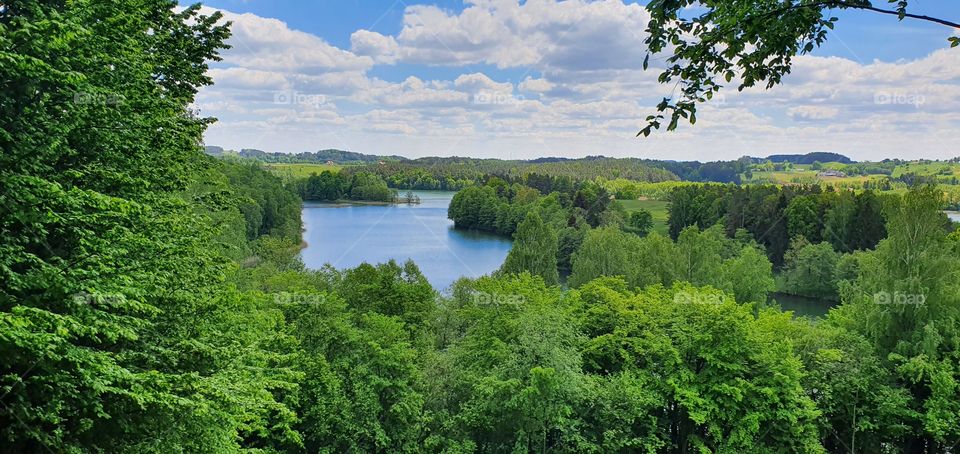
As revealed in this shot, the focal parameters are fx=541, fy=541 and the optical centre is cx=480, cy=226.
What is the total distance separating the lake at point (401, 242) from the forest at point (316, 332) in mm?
19631

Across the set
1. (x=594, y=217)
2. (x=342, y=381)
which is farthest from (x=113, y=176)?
(x=594, y=217)

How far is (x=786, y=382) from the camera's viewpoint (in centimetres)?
1456

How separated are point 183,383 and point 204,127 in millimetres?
6071

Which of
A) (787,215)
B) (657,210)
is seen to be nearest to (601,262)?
(787,215)

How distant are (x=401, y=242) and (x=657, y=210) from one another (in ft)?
160

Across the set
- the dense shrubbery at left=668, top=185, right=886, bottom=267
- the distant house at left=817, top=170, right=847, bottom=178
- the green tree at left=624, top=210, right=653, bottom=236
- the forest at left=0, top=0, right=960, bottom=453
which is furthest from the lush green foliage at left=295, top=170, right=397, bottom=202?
the distant house at left=817, top=170, right=847, bottom=178


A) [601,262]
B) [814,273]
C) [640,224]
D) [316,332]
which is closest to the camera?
[316,332]

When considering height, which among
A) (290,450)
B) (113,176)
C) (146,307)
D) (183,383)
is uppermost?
(113,176)

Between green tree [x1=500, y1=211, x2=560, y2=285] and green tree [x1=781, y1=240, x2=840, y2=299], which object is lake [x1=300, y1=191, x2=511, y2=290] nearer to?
green tree [x1=500, y1=211, x2=560, y2=285]

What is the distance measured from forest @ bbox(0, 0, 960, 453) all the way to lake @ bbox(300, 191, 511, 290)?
64.4ft

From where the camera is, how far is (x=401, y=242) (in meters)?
61.7

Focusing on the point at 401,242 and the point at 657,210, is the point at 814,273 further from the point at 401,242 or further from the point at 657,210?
the point at 657,210

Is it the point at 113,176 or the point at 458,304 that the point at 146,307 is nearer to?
the point at 113,176

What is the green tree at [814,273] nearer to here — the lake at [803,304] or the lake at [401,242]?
the lake at [803,304]
